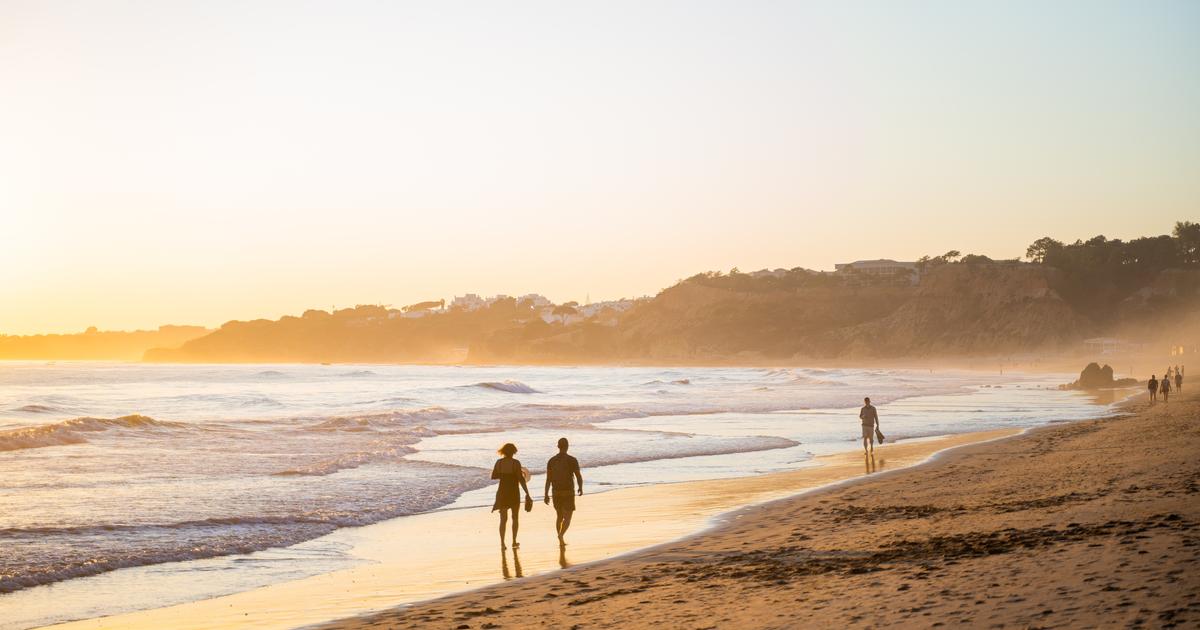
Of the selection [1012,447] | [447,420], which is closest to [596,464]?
[1012,447]

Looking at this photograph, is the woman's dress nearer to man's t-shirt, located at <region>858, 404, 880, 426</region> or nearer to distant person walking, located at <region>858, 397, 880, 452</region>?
distant person walking, located at <region>858, 397, 880, 452</region>

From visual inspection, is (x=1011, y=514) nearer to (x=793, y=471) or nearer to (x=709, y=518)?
(x=709, y=518)

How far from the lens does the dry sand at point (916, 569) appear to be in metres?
6.70

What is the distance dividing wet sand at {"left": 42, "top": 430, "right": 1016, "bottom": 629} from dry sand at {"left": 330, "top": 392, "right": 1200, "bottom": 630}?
0.33 m

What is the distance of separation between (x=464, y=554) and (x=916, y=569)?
584 centimetres

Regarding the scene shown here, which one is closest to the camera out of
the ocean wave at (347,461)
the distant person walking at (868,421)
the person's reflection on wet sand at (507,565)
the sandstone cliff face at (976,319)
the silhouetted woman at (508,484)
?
the person's reflection on wet sand at (507,565)

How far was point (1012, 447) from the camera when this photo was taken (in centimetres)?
2220

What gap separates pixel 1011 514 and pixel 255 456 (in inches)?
755

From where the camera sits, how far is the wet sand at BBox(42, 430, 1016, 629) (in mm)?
9070

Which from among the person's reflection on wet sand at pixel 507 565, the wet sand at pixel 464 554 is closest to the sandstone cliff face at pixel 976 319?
the wet sand at pixel 464 554

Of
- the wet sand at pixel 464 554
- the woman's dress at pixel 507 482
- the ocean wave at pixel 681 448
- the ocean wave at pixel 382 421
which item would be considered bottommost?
the ocean wave at pixel 681 448

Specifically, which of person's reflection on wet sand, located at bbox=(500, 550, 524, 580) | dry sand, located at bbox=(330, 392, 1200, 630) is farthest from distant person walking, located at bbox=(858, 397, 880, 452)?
person's reflection on wet sand, located at bbox=(500, 550, 524, 580)

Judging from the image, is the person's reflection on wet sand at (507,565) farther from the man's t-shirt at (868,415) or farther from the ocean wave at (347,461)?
the man's t-shirt at (868,415)

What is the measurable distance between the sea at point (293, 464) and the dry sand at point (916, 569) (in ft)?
12.7
